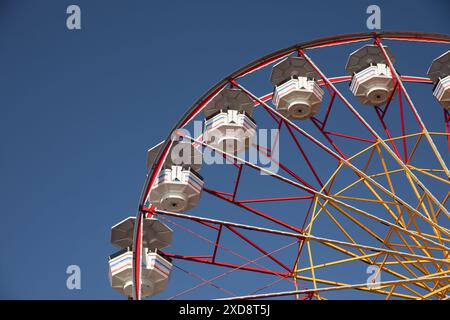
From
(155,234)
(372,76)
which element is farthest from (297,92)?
(155,234)

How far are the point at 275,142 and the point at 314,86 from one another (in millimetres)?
1861

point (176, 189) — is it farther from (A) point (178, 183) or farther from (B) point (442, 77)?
(B) point (442, 77)

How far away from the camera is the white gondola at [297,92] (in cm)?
2025

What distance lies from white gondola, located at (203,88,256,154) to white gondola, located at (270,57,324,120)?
105cm

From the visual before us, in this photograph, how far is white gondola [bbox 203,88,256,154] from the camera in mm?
19250

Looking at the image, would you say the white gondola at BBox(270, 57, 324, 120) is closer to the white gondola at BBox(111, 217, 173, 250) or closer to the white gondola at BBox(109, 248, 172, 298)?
the white gondola at BBox(111, 217, 173, 250)

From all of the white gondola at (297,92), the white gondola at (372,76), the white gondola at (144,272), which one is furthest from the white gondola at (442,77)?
the white gondola at (144,272)

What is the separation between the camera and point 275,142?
19.6 m

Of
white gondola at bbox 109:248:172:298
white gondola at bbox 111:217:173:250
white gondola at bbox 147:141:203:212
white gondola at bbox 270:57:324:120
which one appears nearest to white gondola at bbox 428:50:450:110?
white gondola at bbox 270:57:324:120

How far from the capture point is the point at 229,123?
63.8ft

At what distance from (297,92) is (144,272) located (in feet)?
20.8
